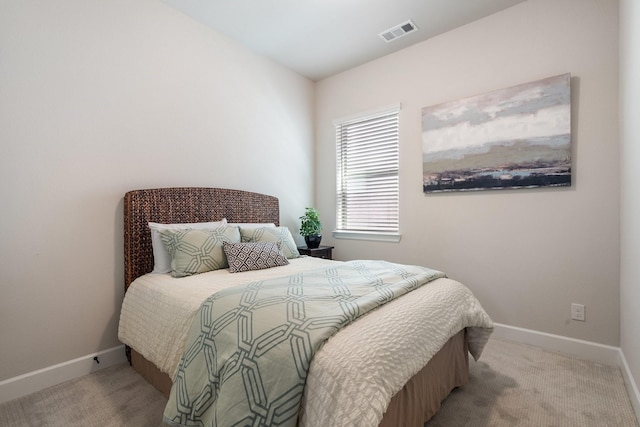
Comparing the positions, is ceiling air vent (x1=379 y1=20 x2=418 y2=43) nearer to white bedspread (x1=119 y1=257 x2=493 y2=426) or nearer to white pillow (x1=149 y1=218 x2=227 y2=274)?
white bedspread (x1=119 y1=257 x2=493 y2=426)

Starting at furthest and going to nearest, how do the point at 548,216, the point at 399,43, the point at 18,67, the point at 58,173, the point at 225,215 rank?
the point at 399,43 → the point at 225,215 → the point at 548,216 → the point at 58,173 → the point at 18,67

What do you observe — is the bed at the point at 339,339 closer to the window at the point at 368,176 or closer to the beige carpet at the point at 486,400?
the beige carpet at the point at 486,400

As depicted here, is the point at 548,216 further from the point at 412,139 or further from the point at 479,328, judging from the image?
the point at 412,139

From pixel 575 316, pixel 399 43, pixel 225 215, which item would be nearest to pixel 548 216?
pixel 575 316

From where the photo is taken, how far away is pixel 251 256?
2.23m

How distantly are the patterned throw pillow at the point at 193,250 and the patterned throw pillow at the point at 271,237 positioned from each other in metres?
0.25

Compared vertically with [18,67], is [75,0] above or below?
above

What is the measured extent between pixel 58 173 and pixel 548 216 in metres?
3.51

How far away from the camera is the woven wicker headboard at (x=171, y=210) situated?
2.21 metres

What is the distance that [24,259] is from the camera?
1.85m

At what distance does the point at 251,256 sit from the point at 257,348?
1183 mm

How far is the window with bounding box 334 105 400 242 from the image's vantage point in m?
3.28

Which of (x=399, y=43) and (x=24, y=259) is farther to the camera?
(x=399, y=43)

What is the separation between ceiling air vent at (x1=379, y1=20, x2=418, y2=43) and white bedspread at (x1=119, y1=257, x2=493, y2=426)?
7.50 feet
